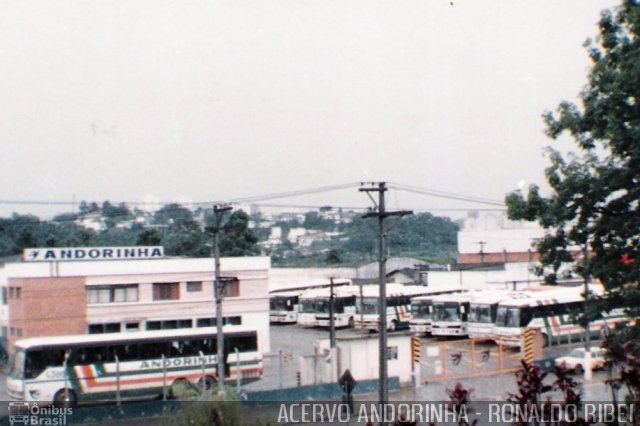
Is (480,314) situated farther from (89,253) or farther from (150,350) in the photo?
(89,253)

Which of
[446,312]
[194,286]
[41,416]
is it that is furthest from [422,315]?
[41,416]

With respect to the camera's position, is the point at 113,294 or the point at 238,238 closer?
the point at 113,294

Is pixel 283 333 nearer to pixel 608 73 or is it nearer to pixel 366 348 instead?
pixel 366 348

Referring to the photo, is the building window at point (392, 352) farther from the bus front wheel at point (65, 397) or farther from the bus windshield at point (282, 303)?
the bus windshield at point (282, 303)

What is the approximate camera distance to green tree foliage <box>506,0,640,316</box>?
539 inches

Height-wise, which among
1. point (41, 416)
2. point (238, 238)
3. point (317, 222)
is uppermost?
point (317, 222)

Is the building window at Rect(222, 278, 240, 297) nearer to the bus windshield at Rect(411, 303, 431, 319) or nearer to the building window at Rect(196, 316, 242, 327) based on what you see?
the building window at Rect(196, 316, 242, 327)

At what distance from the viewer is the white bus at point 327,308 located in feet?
157

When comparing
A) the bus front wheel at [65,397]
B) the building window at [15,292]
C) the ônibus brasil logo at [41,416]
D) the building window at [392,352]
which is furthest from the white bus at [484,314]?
the ônibus brasil logo at [41,416]

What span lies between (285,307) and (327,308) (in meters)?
6.86

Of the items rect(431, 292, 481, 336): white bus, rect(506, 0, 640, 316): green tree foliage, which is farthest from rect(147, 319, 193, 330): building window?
rect(506, 0, 640, 316): green tree foliage

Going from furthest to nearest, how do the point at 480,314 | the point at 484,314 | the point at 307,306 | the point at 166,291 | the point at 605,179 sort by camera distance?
the point at 307,306, the point at 166,291, the point at 480,314, the point at 484,314, the point at 605,179

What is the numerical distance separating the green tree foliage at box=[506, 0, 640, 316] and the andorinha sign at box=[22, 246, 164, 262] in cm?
2716

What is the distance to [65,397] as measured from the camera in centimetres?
2412
